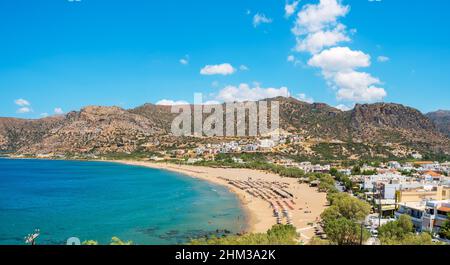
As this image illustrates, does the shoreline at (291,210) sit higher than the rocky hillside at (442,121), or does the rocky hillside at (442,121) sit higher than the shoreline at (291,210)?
the rocky hillside at (442,121)

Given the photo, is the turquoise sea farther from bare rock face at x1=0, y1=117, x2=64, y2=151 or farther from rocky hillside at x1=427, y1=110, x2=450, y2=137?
rocky hillside at x1=427, y1=110, x2=450, y2=137

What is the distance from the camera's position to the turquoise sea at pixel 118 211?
25.0m

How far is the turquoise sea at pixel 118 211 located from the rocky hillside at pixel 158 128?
59400mm

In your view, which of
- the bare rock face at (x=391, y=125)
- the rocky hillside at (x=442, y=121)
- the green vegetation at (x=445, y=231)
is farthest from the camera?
the rocky hillside at (x=442, y=121)

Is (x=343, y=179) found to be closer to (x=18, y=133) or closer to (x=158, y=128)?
(x=158, y=128)

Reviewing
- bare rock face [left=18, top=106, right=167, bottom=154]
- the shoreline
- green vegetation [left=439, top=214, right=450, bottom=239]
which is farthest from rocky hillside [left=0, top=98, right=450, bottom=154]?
green vegetation [left=439, top=214, right=450, bottom=239]

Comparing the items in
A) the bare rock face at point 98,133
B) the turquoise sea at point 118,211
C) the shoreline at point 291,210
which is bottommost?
the turquoise sea at point 118,211

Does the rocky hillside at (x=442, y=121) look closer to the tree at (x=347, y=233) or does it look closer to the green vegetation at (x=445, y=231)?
the green vegetation at (x=445, y=231)

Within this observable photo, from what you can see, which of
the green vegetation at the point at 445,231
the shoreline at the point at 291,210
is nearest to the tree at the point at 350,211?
the shoreline at the point at 291,210

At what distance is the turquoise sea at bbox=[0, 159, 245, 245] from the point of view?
25.0 metres

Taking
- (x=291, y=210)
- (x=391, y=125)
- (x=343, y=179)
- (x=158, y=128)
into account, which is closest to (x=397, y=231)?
(x=291, y=210)

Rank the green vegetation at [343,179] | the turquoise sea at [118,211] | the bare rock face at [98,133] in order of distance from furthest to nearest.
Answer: the bare rock face at [98,133] → the green vegetation at [343,179] → the turquoise sea at [118,211]

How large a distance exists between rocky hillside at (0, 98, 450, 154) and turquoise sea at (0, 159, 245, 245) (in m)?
59.4
